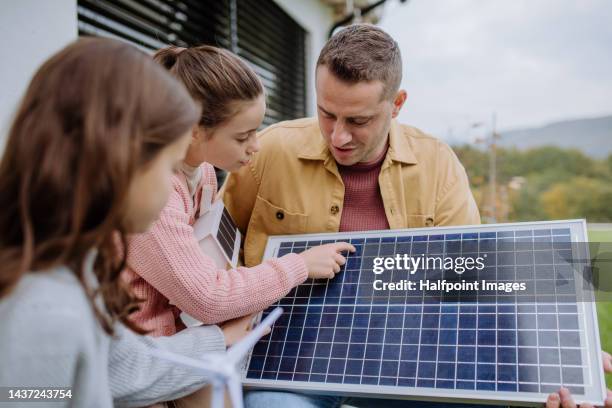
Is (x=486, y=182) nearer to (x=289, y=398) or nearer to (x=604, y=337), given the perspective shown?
(x=604, y=337)

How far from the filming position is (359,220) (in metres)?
2.64

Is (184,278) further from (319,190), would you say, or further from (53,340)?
(319,190)

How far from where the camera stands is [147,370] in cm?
157

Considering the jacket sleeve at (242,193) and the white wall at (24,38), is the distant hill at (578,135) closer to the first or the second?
the jacket sleeve at (242,193)

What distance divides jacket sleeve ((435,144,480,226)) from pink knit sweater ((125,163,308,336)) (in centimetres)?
92

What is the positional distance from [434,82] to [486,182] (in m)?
1.88

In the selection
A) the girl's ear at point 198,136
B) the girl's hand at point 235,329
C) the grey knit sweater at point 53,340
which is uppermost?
the girl's ear at point 198,136

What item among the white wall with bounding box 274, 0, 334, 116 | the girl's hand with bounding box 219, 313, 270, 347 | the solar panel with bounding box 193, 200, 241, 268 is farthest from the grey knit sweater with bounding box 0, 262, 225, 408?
the white wall with bounding box 274, 0, 334, 116

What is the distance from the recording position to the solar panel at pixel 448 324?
1702 mm

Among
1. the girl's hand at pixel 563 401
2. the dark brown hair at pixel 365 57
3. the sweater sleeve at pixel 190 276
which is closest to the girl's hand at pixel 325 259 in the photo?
the sweater sleeve at pixel 190 276

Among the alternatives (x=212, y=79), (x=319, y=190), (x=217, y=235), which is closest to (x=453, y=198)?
(x=319, y=190)

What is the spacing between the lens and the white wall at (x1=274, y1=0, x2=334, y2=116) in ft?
21.2

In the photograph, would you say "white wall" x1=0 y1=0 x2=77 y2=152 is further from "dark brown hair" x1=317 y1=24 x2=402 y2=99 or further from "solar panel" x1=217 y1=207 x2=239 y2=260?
"dark brown hair" x1=317 y1=24 x2=402 y2=99

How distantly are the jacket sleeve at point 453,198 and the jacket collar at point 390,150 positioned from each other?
0.17 meters
